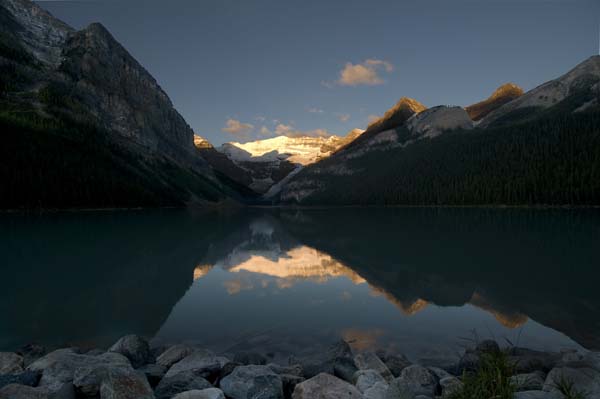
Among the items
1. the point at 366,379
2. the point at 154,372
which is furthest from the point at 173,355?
the point at 366,379

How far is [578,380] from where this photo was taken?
7.55m

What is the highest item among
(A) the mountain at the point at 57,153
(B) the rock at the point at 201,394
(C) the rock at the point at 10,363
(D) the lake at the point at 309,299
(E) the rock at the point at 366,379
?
(A) the mountain at the point at 57,153

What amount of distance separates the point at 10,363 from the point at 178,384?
204 inches

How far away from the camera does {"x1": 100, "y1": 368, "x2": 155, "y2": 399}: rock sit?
7.04m

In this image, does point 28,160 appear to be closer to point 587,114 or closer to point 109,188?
point 109,188

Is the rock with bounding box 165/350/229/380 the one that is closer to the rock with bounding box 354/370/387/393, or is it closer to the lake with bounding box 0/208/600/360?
the lake with bounding box 0/208/600/360

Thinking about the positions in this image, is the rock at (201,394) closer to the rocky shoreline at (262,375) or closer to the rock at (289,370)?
the rocky shoreline at (262,375)

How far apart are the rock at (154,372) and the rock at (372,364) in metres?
5.16

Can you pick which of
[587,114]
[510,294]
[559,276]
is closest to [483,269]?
[559,276]

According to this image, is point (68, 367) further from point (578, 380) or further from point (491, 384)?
point (578, 380)

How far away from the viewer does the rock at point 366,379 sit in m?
8.20

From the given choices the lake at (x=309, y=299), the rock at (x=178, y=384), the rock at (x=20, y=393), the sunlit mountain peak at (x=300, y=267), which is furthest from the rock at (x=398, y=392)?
the sunlit mountain peak at (x=300, y=267)

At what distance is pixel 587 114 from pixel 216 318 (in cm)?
21279

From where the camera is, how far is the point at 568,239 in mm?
37594
